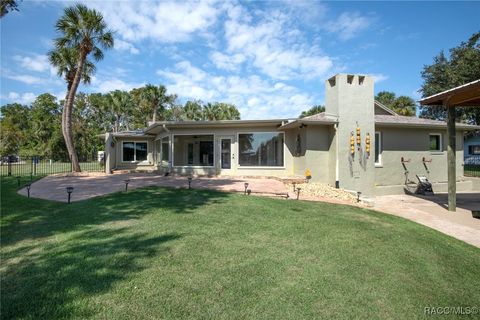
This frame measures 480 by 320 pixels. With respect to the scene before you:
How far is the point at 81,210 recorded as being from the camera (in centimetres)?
679

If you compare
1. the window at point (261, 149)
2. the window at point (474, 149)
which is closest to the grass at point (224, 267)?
the window at point (261, 149)

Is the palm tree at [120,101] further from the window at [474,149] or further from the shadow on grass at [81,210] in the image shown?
the window at [474,149]

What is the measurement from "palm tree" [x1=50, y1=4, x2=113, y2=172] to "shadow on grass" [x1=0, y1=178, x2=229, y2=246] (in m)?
9.43

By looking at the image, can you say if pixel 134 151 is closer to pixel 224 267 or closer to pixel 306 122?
pixel 306 122

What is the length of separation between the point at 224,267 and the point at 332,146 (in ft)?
Answer: 32.4

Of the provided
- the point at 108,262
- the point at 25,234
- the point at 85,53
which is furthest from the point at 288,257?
the point at 85,53

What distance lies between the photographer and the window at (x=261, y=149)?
14.9 metres

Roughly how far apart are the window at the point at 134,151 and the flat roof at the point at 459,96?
55.5 feet

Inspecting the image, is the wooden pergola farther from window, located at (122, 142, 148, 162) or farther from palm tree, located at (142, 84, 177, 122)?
palm tree, located at (142, 84, 177, 122)

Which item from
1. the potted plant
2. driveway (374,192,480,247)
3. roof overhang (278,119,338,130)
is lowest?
driveway (374,192,480,247)

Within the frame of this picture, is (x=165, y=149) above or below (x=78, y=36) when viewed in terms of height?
below

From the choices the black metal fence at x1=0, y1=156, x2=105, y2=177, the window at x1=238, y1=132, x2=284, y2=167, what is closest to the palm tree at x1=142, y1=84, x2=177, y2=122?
the black metal fence at x1=0, y1=156, x2=105, y2=177

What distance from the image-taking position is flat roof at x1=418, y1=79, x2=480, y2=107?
751 centimetres

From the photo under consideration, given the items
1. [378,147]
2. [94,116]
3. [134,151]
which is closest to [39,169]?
[134,151]
